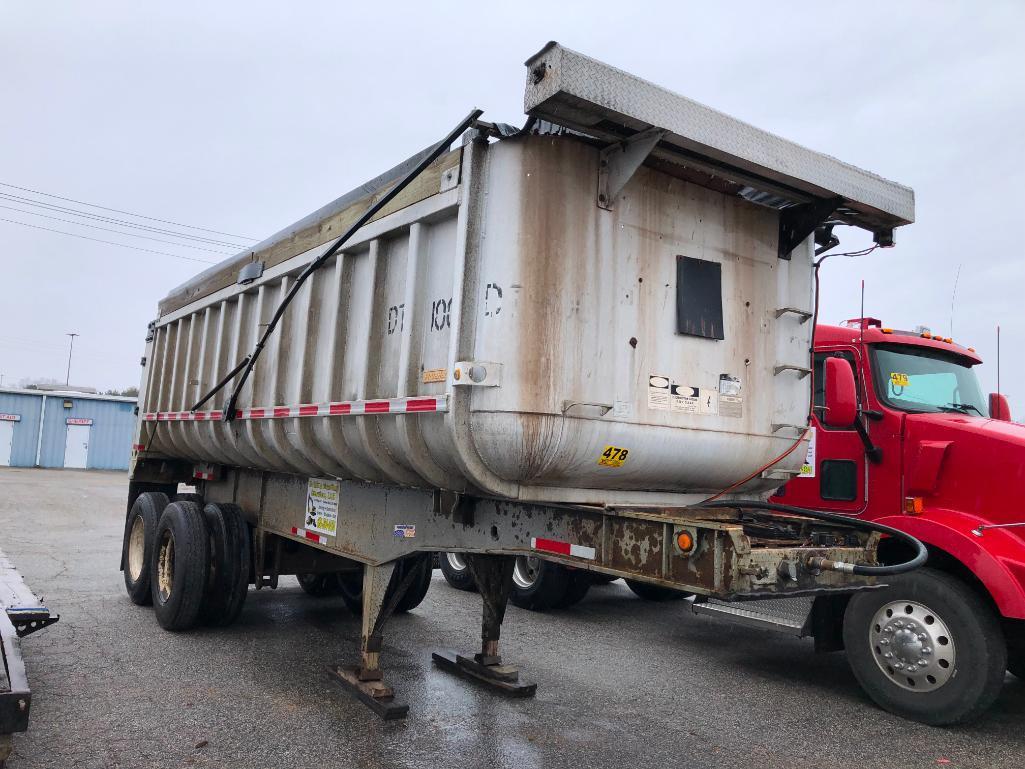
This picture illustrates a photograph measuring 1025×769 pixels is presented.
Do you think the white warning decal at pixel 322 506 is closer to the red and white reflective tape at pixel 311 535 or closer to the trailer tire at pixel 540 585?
the red and white reflective tape at pixel 311 535

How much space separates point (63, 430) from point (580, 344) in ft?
118

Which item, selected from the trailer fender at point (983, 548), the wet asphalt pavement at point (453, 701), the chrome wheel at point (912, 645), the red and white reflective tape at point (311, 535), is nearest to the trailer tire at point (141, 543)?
the wet asphalt pavement at point (453, 701)

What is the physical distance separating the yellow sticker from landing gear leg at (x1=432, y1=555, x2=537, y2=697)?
1498 mm

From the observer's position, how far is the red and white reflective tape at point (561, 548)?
12.7 feet

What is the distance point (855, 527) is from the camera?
4.00m

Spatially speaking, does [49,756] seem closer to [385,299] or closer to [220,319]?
[385,299]

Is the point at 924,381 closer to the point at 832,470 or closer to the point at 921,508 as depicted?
the point at 832,470

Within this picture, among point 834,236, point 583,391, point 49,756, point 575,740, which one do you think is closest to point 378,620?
point 575,740

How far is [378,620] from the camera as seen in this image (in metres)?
5.21

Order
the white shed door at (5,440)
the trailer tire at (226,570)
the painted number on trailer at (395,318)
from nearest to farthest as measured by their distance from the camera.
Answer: the painted number on trailer at (395,318)
the trailer tire at (226,570)
the white shed door at (5,440)

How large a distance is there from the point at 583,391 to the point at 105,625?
5.31 m

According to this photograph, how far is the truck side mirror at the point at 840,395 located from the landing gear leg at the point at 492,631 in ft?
7.24

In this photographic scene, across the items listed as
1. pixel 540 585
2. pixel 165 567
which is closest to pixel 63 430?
pixel 165 567

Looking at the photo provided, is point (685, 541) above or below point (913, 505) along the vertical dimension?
below
